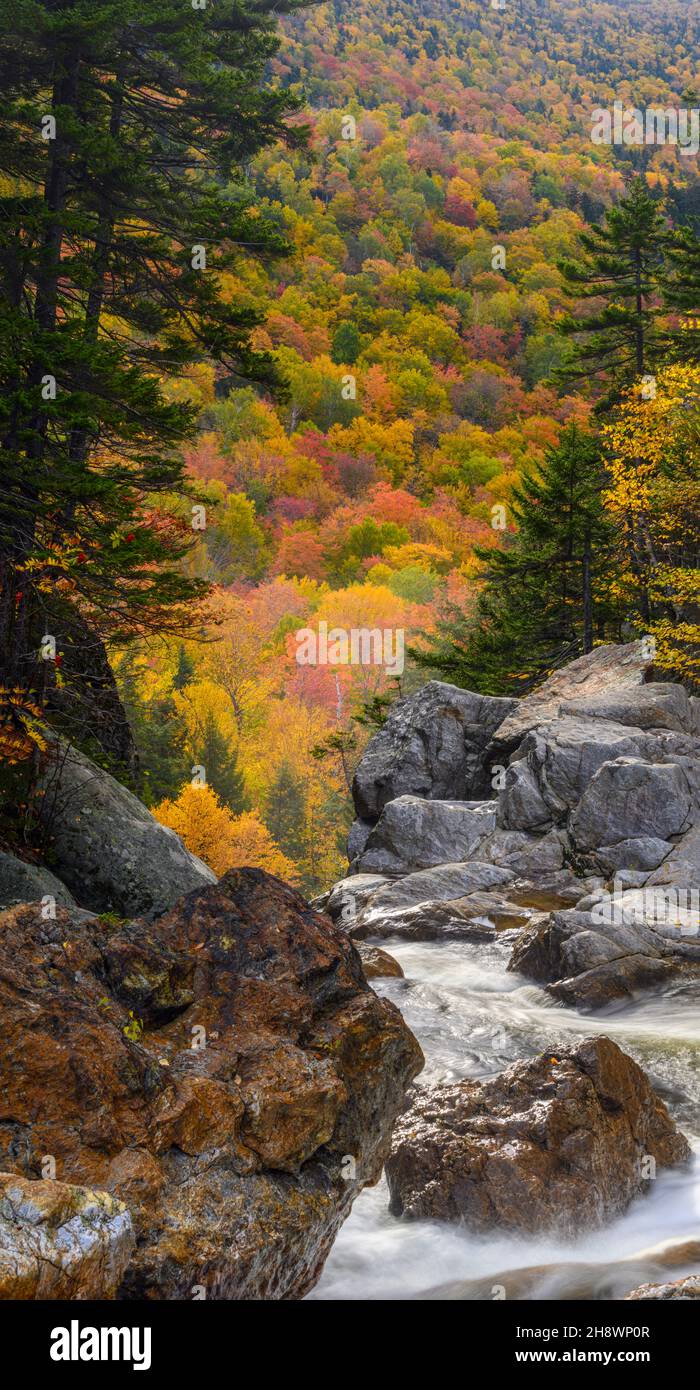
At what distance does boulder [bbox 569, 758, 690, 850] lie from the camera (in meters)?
20.3

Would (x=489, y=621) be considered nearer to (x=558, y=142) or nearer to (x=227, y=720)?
(x=227, y=720)

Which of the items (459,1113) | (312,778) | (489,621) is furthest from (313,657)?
(459,1113)

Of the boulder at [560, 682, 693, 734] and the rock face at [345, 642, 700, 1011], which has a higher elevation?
the boulder at [560, 682, 693, 734]

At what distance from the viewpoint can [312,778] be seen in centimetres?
6041

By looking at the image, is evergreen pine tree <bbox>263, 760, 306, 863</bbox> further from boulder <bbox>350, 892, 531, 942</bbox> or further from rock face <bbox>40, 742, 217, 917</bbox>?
rock face <bbox>40, 742, 217, 917</bbox>

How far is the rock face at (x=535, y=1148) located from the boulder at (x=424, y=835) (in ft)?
47.4

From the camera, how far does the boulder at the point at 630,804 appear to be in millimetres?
20328

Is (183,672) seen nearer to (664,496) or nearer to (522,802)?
(522,802)

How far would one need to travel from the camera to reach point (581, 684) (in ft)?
90.1

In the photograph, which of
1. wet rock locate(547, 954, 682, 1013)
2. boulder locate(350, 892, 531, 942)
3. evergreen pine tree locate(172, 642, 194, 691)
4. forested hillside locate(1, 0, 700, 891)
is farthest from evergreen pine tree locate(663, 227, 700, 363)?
evergreen pine tree locate(172, 642, 194, 691)

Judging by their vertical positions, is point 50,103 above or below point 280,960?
above

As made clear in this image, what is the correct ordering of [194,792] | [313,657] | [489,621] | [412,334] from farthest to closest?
[412,334] → [313,657] → [489,621] → [194,792]

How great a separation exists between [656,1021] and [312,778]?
47.9 metres

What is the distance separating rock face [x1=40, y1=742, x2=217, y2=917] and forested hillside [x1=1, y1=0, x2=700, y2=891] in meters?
2.17
